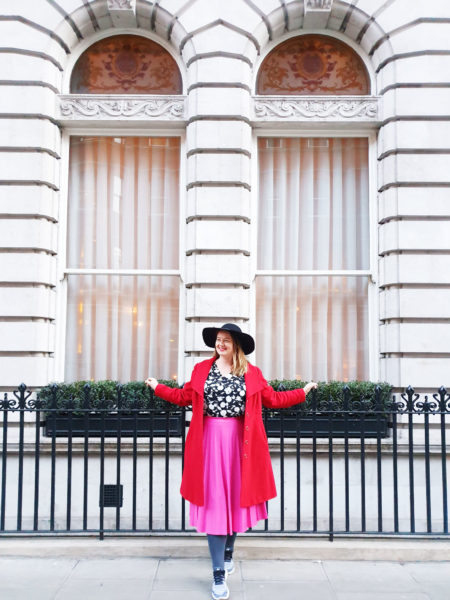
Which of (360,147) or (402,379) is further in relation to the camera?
(360,147)

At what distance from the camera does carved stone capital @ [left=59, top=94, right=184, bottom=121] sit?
26.0ft

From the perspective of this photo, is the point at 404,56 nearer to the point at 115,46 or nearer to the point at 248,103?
the point at 248,103

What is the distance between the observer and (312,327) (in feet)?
26.2

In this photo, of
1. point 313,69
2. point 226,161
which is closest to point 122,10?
point 226,161

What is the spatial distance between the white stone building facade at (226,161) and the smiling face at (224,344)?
8.81 feet

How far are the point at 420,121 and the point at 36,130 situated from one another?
5.48m

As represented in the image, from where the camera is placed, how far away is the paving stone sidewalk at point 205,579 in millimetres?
4480

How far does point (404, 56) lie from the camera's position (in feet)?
25.2

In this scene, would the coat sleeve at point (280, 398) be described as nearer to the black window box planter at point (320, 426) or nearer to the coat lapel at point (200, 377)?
the coat lapel at point (200, 377)

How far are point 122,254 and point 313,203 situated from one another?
3.02 metres

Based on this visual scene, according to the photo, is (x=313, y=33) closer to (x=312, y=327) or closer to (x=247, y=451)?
(x=312, y=327)

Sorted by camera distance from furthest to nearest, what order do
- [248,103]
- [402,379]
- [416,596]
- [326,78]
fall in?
[326,78]
[248,103]
[402,379]
[416,596]

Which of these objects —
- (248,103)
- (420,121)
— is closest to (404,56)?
(420,121)

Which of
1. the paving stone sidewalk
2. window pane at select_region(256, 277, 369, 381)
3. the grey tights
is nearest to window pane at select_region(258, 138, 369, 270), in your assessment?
window pane at select_region(256, 277, 369, 381)
